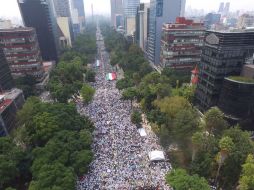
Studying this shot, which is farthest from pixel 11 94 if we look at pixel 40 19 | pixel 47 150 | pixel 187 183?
pixel 187 183

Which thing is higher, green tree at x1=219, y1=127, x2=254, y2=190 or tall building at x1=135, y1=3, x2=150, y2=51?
tall building at x1=135, y1=3, x2=150, y2=51

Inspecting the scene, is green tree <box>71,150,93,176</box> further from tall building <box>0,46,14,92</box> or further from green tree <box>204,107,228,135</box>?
tall building <box>0,46,14,92</box>

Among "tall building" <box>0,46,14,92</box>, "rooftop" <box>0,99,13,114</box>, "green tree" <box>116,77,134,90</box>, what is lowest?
"green tree" <box>116,77,134,90</box>

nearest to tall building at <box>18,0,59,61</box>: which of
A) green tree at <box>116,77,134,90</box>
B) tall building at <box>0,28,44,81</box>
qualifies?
tall building at <box>0,28,44,81</box>

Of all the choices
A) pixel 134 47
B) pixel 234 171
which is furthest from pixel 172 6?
pixel 234 171

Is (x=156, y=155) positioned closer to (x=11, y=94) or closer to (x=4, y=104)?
(x=4, y=104)

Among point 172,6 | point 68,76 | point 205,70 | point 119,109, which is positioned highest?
point 172,6

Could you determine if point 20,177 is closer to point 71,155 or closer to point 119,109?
point 71,155
